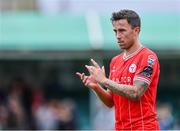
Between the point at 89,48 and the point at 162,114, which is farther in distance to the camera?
the point at 89,48

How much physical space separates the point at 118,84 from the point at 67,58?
510 inches

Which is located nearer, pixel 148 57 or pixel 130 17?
pixel 148 57

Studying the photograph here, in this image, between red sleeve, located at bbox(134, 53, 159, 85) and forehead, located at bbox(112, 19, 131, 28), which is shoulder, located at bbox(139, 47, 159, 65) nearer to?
red sleeve, located at bbox(134, 53, 159, 85)

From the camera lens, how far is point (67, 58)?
71.5 feet

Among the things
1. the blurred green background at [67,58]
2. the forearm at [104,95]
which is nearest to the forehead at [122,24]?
the forearm at [104,95]

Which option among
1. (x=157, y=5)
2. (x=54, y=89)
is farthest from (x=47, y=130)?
(x=157, y=5)

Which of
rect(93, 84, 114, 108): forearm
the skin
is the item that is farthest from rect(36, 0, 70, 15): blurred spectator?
the skin

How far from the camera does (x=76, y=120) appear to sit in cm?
1911

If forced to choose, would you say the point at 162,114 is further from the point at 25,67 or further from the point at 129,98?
the point at 129,98

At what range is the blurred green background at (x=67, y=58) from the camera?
18.9 meters

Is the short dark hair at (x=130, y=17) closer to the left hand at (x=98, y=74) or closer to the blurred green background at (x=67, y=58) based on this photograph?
the left hand at (x=98, y=74)

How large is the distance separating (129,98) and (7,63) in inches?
595

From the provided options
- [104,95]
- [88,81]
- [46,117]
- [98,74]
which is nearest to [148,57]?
[98,74]

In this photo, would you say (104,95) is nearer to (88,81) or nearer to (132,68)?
(88,81)
